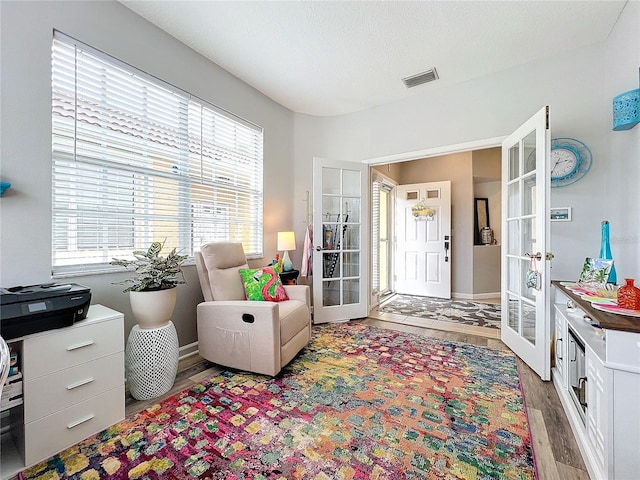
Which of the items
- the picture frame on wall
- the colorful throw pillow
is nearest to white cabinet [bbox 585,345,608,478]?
the picture frame on wall

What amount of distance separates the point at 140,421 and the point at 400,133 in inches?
142

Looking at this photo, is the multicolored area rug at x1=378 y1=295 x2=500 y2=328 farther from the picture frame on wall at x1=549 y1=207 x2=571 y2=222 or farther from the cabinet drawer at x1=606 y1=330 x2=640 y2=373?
the cabinet drawer at x1=606 y1=330 x2=640 y2=373

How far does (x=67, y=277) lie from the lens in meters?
1.80

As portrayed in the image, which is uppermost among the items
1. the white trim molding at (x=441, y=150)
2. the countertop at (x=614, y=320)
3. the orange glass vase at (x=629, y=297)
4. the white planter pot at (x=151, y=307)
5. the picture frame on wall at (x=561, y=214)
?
the white trim molding at (x=441, y=150)

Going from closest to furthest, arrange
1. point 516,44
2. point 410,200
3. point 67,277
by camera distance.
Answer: point 67,277
point 516,44
point 410,200

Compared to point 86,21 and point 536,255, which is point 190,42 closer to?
point 86,21

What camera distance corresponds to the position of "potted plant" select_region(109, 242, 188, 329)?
1.86 m

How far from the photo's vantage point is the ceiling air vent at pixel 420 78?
2.85 m

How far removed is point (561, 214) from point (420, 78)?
1902mm

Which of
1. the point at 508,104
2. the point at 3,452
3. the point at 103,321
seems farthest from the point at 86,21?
the point at 508,104

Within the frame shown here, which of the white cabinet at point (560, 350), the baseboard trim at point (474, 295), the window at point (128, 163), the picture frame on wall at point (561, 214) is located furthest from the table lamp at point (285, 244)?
the baseboard trim at point (474, 295)

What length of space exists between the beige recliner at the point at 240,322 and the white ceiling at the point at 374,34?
181 centimetres

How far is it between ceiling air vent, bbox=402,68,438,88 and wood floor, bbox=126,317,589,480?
9.10 ft

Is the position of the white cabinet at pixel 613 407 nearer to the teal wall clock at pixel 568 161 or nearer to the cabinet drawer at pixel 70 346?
the teal wall clock at pixel 568 161
